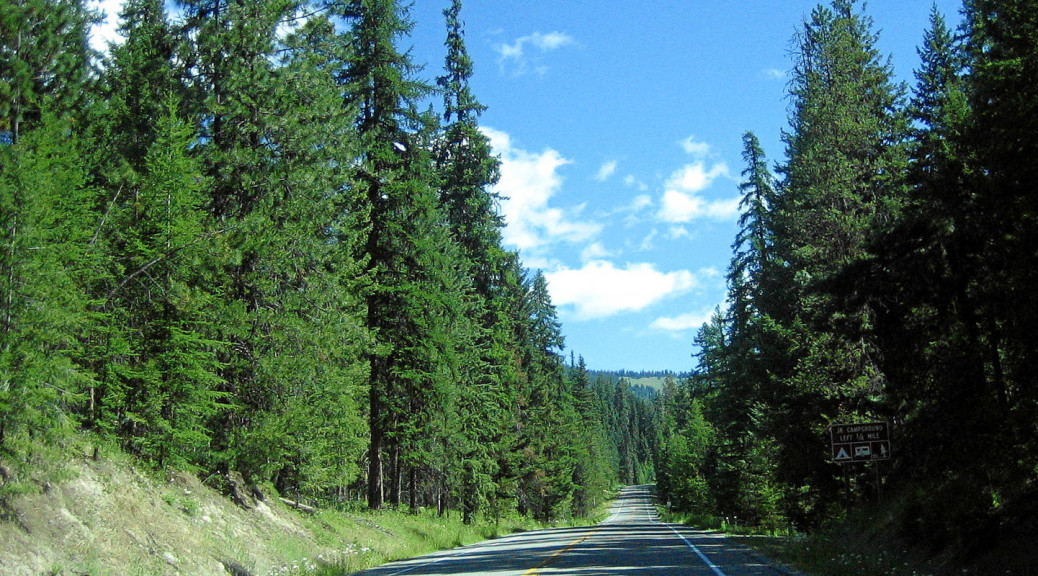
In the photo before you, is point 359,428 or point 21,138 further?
point 359,428

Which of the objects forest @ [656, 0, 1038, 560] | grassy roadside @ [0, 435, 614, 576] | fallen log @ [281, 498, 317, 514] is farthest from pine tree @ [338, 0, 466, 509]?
forest @ [656, 0, 1038, 560]

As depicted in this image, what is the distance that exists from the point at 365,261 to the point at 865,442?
1476 centimetres

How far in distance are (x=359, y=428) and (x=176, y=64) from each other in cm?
1130

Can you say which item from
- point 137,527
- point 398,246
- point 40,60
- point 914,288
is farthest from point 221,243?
point 914,288

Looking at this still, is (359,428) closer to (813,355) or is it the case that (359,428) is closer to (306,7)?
(306,7)

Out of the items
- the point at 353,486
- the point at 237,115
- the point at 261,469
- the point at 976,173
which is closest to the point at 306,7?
the point at 237,115

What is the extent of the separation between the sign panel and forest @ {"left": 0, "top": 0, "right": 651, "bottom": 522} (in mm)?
12344

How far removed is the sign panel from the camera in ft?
54.2

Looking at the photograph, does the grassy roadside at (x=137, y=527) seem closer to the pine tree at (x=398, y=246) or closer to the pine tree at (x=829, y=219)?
the pine tree at (x=398, y=246)

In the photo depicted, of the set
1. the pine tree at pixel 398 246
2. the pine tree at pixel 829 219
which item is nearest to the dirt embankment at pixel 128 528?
the pine tree at pixel 398 246

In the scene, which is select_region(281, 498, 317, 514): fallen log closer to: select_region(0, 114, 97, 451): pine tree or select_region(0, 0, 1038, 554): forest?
select_region(0, 0, 1038, 554): forest

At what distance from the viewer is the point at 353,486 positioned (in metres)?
49.1

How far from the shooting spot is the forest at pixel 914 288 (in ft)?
35.7

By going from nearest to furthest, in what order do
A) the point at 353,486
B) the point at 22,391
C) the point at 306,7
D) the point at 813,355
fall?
the point at 22,391 → the point at 306,7 → the point at 813,355 → the point at 353,486
